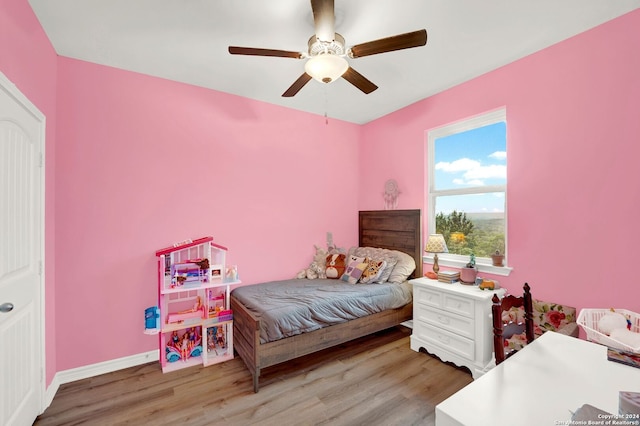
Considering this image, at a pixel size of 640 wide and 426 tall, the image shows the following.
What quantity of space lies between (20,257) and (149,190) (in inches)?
43.8

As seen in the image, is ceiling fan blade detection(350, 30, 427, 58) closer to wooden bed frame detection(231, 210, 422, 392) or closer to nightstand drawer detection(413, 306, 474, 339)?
wooden bed frame detection(231, 210, 422, 392)

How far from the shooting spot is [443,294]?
2.61 meters

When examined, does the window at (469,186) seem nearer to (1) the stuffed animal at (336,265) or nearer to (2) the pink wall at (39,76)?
(1) the stuffed animal at (336,265)

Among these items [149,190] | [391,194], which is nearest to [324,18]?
[149,190]

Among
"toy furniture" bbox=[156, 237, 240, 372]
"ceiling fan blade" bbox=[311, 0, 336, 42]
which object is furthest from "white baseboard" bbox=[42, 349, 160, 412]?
"ceiling fan blade" bbox=[311, 0, 336, 42]

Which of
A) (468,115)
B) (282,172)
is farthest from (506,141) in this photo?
(282,172)

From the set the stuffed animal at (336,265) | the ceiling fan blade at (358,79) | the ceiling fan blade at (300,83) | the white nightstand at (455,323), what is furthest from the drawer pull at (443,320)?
the ceiling fan blade at (300,83)

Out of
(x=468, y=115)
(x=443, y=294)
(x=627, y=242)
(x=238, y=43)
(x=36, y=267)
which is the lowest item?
(x=443, y=294)

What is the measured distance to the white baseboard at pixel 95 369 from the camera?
219cm

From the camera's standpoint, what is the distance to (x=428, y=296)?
276 centimetres

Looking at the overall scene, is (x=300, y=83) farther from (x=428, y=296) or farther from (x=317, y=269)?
(x=428, y=296)

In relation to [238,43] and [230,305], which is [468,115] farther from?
[230,305]

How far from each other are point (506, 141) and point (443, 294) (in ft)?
5.07

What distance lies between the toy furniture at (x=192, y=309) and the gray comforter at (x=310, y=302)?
11.2 inches
